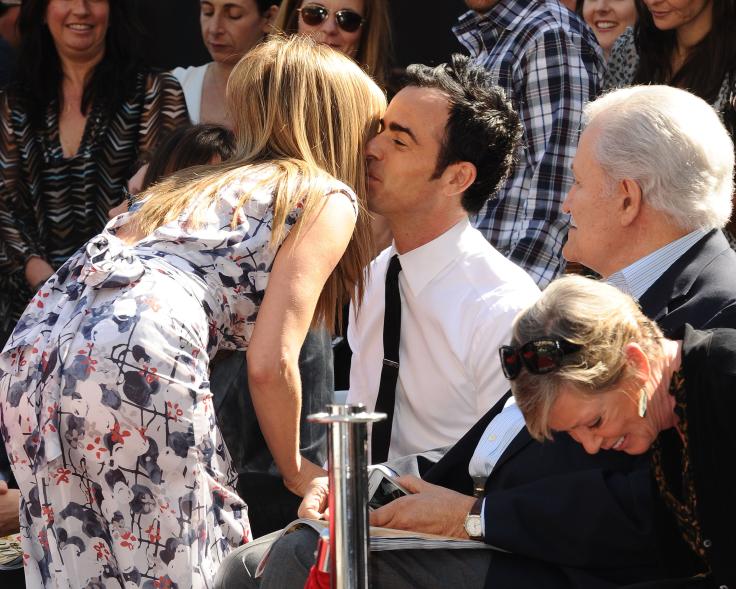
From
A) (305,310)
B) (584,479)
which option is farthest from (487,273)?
(584,479)

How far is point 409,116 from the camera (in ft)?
12.7

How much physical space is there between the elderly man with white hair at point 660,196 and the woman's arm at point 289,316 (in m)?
0.66

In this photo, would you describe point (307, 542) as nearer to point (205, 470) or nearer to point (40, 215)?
point (205, 470)

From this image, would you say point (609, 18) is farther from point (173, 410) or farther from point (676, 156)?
point (173, 410)

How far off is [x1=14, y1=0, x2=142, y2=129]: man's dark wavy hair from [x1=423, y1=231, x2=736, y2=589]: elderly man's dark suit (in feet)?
10.4

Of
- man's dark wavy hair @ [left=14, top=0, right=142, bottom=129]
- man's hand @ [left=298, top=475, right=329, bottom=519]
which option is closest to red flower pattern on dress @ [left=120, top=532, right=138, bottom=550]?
man's hand @ [left=298, top=475, right=329, bottom=519]

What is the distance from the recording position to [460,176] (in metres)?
3.92

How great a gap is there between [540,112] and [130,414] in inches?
87.1

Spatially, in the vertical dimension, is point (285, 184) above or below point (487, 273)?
above

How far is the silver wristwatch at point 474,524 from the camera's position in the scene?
106 inches

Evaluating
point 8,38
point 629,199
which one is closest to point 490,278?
point 629,199

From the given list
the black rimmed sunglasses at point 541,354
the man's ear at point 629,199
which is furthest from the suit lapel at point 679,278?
the black rimmed sunglasses at point 541,354

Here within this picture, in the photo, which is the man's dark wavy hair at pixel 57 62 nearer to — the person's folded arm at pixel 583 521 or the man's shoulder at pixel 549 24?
the man's shoulder at pixel 549 24

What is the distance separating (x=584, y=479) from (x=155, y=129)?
3.15 meters
